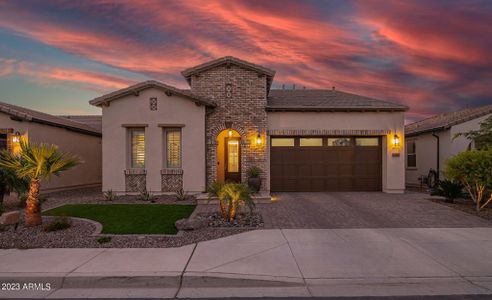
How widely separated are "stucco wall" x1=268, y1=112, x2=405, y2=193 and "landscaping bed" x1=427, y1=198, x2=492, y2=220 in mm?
2403

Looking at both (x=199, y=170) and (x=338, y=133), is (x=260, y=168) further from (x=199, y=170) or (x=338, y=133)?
(x=338, y=133)

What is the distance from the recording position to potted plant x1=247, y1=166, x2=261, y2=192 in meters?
12.6

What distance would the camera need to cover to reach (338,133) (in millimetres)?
13766

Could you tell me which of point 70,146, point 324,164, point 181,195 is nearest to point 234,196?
point 181,195

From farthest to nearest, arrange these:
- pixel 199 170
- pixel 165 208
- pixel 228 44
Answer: pixel 228 44, pixel 199 170, pixel 165 208

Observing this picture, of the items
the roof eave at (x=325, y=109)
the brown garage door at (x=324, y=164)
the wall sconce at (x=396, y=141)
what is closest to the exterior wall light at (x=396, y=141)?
the wall sconce at (x=396, y=141)

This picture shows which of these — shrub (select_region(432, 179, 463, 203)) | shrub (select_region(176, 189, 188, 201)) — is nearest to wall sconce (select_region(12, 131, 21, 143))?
shrub (select_region(176, 189, 188, 201))

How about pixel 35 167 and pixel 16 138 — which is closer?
pixel 35 167

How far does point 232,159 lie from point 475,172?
34.5 feet

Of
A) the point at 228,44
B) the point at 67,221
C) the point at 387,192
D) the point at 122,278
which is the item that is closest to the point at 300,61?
the point at 228,44

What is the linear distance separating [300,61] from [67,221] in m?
13.5

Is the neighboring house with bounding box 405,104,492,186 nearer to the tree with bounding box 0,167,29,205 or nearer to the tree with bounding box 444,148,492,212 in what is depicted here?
the tree with bounding box 444,148,492,212

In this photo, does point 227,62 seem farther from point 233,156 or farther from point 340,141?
point 340,141

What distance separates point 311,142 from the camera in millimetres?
14195
